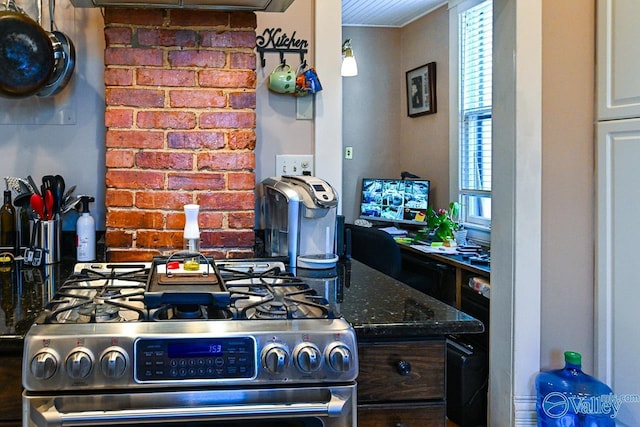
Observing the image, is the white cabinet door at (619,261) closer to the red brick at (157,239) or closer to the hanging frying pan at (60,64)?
the red brick at (157,239)

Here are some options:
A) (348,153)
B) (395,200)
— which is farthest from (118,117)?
(348,153)

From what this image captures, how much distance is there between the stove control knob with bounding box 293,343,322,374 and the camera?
3.61 feet

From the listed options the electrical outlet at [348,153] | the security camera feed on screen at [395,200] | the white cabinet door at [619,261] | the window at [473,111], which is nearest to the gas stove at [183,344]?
the white cabinet door at [619,261]

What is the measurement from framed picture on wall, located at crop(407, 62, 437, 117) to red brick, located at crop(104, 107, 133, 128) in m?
2.83

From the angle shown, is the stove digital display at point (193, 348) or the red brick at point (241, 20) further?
the red brick at point (241, 20)

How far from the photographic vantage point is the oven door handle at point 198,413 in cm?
104

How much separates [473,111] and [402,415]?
300cm

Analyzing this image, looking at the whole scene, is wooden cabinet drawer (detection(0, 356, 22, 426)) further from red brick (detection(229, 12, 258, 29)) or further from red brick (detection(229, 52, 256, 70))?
red brick (detection(229, 12, 258, 29))

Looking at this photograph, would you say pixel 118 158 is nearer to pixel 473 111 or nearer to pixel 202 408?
pixel 202 408

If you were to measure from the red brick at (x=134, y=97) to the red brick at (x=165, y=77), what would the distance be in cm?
3

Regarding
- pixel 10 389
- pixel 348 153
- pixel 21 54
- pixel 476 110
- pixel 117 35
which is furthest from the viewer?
pixel 348 153

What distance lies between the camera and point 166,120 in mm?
1953

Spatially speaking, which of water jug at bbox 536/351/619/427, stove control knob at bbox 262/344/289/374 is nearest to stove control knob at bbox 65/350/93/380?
stove control knob at bbox 262/344/289/374

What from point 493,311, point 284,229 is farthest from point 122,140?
point 493,311
